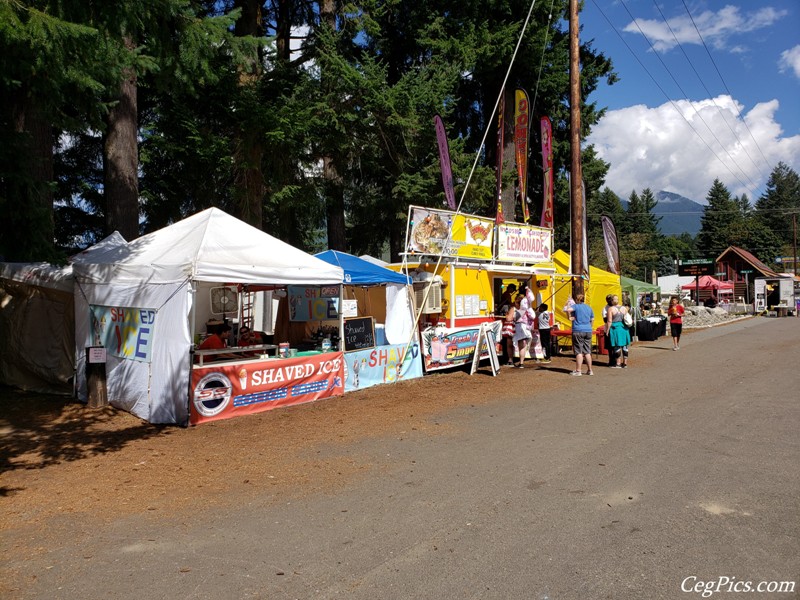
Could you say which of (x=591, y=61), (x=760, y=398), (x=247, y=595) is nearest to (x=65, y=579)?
(x=247, y=595)

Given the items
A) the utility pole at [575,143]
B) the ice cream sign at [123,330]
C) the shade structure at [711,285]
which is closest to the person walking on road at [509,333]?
the utility pole at [575,143]

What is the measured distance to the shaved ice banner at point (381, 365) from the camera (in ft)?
36.4

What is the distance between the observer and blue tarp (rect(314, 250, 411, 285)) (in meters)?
10.9

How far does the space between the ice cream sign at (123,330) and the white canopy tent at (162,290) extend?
2 centimetres

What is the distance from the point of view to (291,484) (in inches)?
225

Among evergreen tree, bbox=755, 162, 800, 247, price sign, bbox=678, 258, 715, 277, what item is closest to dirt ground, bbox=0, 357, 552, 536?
price sign, bbox=678, 258, 715, 277

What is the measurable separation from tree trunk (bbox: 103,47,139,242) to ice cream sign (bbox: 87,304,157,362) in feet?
14.6

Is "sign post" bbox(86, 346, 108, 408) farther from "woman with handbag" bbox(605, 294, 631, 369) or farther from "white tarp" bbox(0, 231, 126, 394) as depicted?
"woman with handbag" bbox(605, 294, 631, 369)

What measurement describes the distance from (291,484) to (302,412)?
354 centimetres

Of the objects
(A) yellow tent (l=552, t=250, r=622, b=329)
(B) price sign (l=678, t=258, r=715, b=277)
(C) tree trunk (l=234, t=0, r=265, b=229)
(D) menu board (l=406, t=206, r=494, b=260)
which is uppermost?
(C) tree trunk (l=234, t=0, r=265, b=229)

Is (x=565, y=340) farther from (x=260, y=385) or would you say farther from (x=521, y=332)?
(x=260, y=385)

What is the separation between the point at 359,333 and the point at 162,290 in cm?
411

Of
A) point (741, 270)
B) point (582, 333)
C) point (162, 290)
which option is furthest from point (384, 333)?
point (741, 270)

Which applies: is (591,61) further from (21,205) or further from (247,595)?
(247,595)
